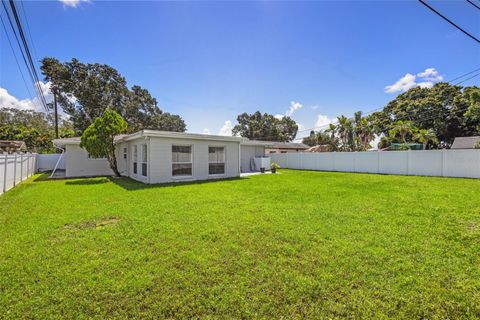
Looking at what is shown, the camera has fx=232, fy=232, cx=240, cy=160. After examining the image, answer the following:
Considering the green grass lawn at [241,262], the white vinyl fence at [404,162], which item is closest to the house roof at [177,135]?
the green grass lawn at [241,262]

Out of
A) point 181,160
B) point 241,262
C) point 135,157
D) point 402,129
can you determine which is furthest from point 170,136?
point 402,129

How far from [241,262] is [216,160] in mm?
10217

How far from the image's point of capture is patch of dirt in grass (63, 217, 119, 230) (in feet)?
15.7

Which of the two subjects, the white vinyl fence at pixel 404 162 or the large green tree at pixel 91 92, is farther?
the large green tree at pixel 91 92

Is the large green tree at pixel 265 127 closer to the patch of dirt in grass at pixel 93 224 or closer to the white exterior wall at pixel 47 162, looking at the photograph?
the white exterior wall at pixel 47 162

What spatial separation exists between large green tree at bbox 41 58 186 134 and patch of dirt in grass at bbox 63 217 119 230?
78.1ft

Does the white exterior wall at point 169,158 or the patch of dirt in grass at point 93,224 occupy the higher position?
the white exterior wall at point 169,158

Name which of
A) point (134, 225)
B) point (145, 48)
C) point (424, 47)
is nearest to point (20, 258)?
point (134, 225)

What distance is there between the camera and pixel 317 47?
1271cm

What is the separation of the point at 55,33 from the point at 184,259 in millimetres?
12621

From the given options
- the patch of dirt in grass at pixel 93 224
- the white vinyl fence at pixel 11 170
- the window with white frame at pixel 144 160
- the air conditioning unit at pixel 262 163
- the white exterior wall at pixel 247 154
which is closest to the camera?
the patch of dirt in grass at pixel 93 224

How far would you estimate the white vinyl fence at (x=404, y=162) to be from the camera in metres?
12.3

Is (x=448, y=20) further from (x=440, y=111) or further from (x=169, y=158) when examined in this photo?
(x=440, y=111)

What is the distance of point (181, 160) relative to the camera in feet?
39.6
